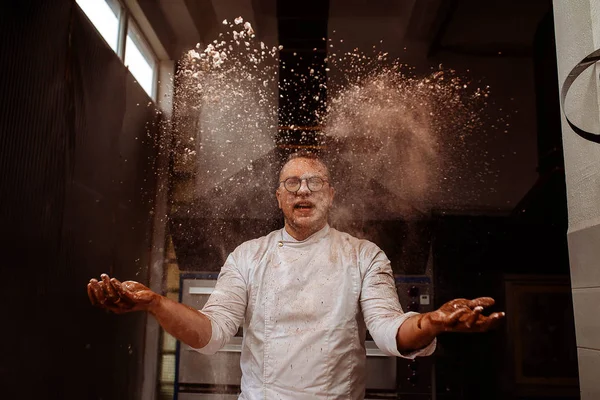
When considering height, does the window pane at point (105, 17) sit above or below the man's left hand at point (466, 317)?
above

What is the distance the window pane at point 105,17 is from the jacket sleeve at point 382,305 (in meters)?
1.17

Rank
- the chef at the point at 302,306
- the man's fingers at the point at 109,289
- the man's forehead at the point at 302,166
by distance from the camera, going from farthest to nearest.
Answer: the man's forehead at the point at 302,166, the chef at the point at 302,306, the man's fingers at the point at 109,289

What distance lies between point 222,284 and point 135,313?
328mm

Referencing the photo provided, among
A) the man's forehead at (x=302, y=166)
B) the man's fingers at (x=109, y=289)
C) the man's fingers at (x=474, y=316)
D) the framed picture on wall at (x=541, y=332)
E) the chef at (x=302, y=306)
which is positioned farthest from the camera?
the man's forehead at (x=302, y=166)

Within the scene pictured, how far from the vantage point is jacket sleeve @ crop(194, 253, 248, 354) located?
5.04 feet

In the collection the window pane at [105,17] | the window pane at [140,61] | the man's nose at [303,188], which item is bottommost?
the man's nose at [303,188]

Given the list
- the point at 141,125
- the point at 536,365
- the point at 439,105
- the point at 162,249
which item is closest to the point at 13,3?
the point at 141,125

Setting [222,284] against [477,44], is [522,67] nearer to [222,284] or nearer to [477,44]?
[477,44]

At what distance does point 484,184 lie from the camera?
67.3 inches

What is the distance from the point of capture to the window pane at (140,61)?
5.92 feet

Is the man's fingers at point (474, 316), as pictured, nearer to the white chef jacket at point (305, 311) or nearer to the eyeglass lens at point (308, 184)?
the white chef jacket at point (305, 311)

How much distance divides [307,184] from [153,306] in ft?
2.11

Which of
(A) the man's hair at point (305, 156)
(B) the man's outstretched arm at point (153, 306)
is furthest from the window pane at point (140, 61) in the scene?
(B) the man's outstretched arm at point (153, 306)

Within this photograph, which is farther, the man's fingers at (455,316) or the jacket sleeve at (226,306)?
the jacket sleeve at (226,306)
